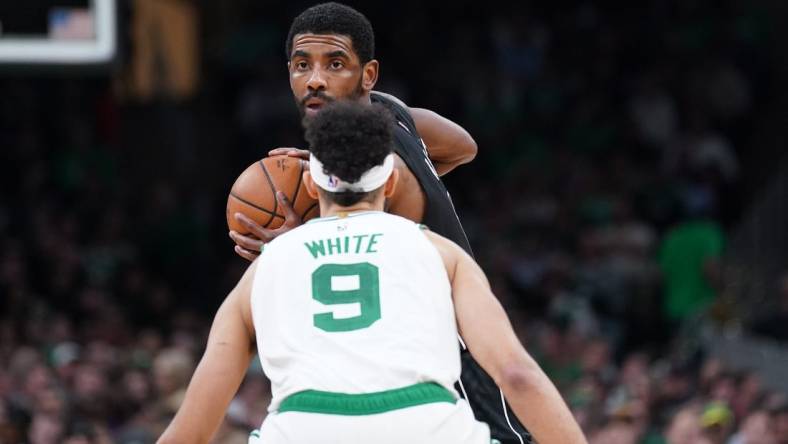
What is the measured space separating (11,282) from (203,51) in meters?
5.35

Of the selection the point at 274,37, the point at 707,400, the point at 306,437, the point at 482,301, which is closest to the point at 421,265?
the point at 482,301

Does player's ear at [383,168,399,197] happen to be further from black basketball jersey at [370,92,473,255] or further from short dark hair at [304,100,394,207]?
black basketball jersey at [370,92,473,255]

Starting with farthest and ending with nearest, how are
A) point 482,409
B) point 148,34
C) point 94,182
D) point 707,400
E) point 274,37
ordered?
point 274,37 < point 94,182 < point 148,34 < point 707,400 < point 482,409

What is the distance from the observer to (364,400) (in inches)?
171

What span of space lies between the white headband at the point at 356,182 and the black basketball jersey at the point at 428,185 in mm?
639

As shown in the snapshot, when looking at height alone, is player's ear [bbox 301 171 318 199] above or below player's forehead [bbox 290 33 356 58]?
below

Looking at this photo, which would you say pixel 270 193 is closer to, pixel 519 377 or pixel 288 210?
pixel 288 210

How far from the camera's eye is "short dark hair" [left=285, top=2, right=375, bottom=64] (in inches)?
215

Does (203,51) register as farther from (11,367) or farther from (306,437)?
(306,437)

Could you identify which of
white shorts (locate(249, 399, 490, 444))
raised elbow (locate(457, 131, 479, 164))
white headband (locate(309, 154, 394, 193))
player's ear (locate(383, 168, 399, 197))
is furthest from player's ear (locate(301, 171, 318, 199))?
raised elbow (locate(457, 131, 479, 164))

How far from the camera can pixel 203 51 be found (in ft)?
63.7

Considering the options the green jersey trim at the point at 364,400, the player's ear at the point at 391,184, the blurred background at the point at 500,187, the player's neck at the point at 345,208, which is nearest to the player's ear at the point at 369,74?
the player's ear at the point at 391,184

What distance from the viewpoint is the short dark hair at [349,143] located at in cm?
463

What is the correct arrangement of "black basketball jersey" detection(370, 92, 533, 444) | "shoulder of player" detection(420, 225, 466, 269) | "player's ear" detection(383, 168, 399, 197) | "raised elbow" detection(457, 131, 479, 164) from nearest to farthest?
"shoulder of player" detection(420, 225, 466, 269) → "player's ear" detection(383, 168, 399, 197) → "black basketball jersey" detection(370, 92, 533, 444) → "raised elbow" detection(457, 131, 479, 164)
